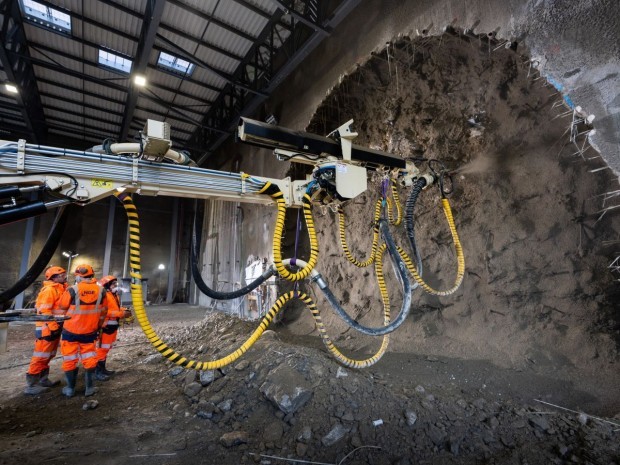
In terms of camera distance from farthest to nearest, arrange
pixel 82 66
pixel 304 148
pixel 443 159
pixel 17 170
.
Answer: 1. pixel 82 66
2. pixel 443 159
3. pixel 304 148
4. pixel 17 170

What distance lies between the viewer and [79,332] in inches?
152

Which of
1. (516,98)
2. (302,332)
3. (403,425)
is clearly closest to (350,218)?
(302,332)

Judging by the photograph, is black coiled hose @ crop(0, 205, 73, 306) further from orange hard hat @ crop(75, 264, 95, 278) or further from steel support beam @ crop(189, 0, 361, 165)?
steel support beam @ crop(189, 0, 361, 165)

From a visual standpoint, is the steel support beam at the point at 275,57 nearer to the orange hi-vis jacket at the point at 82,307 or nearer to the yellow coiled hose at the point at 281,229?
the yellow coiled hose at the point at 281,229

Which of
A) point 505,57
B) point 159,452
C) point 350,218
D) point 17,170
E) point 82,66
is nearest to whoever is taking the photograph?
point 17,170

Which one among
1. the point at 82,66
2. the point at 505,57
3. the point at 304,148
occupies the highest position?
the point at 82,66

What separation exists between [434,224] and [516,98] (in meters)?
1.97

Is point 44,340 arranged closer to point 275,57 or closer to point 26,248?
point 275,57

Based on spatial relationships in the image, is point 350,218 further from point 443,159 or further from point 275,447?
point 275,447

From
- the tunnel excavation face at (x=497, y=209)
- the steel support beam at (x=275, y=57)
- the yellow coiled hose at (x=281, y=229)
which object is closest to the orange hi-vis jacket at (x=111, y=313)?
the yellow coiled hose at (x=281, y=229)

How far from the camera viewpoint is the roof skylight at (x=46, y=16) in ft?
22.5

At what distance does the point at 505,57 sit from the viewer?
12.4 ft

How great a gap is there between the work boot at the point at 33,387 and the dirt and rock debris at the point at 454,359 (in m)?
0.11

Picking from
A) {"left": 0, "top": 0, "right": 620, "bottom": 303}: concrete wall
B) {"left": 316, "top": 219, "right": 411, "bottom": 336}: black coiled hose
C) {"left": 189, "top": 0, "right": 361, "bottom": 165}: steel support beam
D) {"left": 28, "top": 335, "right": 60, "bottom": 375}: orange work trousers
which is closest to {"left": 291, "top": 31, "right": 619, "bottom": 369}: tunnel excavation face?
{"left": 0, "top": 0, "right": 620, "bottom": 303}: concrete wall
